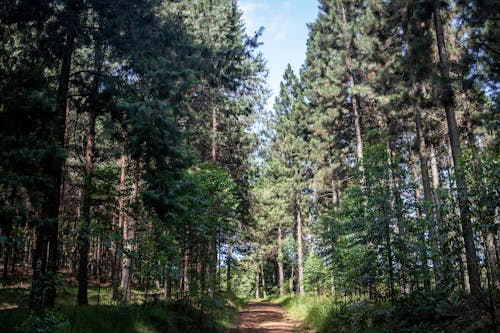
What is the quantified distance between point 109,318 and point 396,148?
20.1 m

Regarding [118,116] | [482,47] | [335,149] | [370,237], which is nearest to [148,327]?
[118,116]

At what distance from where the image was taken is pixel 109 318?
8719 mm

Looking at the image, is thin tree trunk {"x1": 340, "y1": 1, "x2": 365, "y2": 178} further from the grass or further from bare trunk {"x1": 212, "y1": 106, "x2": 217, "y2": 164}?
the grass

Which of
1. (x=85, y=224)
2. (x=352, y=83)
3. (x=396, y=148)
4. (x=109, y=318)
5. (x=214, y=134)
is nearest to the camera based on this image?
(x=85, y=224)

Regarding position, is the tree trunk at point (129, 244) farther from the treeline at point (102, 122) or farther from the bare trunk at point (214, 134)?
the bare trunk at point (214, 134)

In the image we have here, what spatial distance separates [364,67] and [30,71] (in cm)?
1756

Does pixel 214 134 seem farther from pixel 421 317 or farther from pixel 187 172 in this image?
pixel 421 317

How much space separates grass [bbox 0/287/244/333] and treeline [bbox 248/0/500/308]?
18.0 ft

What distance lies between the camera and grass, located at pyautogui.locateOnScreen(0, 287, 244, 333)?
20.1ft

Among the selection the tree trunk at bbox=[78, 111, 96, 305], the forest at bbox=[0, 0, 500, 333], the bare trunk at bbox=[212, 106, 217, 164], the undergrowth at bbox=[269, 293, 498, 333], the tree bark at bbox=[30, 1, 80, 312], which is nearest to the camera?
the forest at bbox=[0, 0, 500, 333]

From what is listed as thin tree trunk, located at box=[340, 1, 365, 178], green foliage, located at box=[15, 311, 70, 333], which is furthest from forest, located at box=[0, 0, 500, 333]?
thin tree trunk, located at box=[340, 1, 365, 178]

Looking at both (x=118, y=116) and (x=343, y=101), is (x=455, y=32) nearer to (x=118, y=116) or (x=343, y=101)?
(x=343, y=101)

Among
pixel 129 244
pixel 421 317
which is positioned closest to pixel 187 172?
pixel 129 244

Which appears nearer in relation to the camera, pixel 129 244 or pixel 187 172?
pixel 129 244
